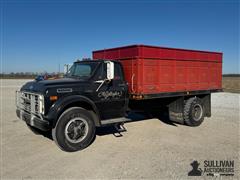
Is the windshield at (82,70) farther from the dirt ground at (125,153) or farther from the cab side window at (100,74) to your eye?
the dirt ground at (125,153)

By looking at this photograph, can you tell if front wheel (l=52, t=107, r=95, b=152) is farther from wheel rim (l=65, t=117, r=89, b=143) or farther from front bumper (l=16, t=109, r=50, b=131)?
front bumper (l=16, t=109, r=50, b=131)

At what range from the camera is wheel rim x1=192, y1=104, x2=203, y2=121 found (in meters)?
8.31

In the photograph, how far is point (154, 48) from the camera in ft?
22.3

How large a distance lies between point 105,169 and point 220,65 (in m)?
7.25

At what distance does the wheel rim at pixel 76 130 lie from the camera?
5410mm

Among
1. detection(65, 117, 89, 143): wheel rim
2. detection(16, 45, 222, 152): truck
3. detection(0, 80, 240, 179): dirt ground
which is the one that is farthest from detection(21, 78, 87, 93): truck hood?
detection(0, 80, 240, 179): dirt ground

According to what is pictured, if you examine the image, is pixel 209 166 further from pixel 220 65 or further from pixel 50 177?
pixel 220 65

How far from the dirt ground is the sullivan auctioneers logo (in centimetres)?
8

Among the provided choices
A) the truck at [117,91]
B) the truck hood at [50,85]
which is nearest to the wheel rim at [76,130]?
the truck at [117,91]

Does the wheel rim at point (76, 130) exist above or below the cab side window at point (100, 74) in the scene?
below

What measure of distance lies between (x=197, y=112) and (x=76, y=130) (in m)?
5.06

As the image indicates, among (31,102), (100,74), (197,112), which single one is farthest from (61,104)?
(197,112)

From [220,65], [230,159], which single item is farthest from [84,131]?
[220,65]

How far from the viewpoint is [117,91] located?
640 centimetres
